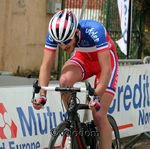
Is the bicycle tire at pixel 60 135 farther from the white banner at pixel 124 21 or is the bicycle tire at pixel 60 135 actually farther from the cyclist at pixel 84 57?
the white banner at pixel 124 21

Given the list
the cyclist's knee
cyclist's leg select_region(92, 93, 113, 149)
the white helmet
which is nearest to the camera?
the white helmet

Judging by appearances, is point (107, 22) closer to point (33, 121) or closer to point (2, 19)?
point (2, 19)

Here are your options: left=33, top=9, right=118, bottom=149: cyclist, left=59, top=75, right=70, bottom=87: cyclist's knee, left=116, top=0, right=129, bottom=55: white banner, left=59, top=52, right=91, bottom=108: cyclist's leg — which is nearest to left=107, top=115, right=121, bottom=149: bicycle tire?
left=33, top=9, right=118, bottom=149: cyclist

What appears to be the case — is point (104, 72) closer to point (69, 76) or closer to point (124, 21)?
point (69, 76)

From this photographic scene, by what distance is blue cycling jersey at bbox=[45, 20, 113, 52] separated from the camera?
589 centimetres

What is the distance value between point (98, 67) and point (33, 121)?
38.7 inches

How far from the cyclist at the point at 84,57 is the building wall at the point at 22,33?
5303 mm

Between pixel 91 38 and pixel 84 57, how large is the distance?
1.59 feet

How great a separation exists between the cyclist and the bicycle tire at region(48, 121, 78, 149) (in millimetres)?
296

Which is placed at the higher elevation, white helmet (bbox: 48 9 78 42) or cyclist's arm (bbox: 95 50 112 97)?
white helmet (bbox: 48 9 78 42)

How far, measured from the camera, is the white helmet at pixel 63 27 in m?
5.59

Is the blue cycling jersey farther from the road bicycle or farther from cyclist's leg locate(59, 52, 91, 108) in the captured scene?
the road bicycle

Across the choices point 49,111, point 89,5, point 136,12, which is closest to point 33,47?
point 89,5

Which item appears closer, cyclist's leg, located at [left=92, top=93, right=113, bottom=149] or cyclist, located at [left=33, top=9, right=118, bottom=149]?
cyclist, located at [left=33, top=9, right=118, bottom=149]
